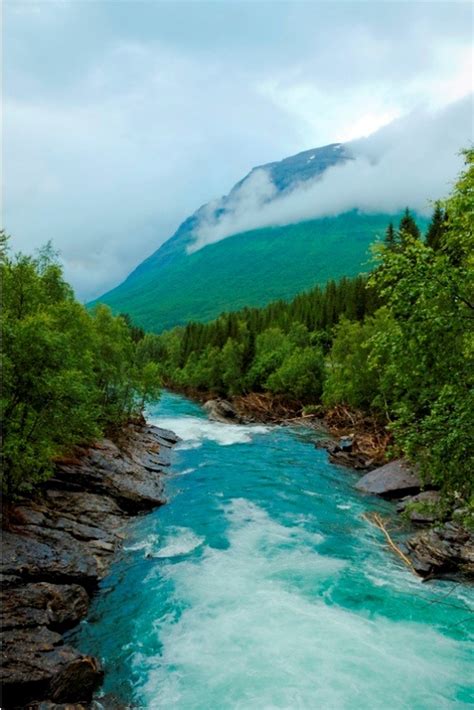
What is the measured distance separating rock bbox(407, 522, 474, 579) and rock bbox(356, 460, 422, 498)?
22.9 ft

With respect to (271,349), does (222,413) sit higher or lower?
lower

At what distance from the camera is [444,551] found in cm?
1967

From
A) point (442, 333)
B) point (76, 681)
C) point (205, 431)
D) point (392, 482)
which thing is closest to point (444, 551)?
point (392, 482)

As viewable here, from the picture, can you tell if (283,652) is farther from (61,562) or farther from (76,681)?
(61,562)

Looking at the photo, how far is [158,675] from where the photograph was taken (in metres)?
13.4

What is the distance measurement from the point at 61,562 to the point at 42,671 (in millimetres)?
5876

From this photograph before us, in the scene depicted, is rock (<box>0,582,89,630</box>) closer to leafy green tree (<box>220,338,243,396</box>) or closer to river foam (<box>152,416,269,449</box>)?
river foam (<box>152,416,269,449</box>)

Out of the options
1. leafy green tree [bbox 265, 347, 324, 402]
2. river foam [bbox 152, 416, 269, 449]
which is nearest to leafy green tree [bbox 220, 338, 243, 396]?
leafy green tree [bbox 265, 347, 324, 402]

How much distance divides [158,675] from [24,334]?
12.2 m

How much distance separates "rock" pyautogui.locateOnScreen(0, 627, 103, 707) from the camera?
11648mm

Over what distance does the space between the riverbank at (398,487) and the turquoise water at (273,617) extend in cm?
116

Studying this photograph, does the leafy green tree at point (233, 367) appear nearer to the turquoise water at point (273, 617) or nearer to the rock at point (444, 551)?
the turquoise water at point (273, 617)

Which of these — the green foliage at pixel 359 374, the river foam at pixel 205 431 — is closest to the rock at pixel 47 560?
the river foam at pixel 205 431

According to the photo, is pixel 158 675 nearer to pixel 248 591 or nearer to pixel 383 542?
pixel 248 591
